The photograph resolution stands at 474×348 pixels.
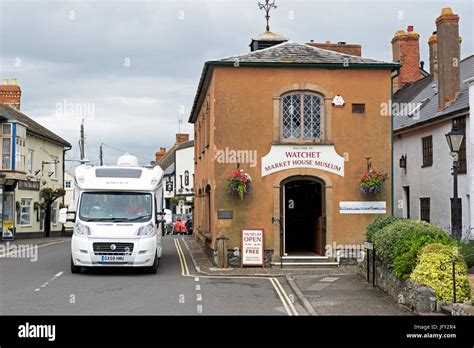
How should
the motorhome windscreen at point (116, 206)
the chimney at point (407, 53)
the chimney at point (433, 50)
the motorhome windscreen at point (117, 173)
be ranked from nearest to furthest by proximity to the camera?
the motorhome windscreen at point (116, 206) < the motorhome windscreen at point (117, 173) < the chimney at point (433, 50) < the chimney at point (407, 53)

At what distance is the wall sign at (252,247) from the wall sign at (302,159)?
1862mm

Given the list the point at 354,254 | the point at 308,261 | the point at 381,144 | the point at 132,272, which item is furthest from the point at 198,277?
the point at 381,144

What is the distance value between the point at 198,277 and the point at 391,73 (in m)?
8.96

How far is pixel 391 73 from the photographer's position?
66.8 feet

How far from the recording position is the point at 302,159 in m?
19.7

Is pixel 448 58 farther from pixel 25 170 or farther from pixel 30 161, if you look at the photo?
pixel 30 161

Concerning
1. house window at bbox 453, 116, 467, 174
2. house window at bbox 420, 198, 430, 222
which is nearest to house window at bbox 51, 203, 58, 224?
house window at bbox 420, 198, 430, 222

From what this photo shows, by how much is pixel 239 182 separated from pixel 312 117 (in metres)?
3.23

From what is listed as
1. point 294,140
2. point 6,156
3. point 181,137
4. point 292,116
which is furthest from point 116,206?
point 181,137

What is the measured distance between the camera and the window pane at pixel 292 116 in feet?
65.4

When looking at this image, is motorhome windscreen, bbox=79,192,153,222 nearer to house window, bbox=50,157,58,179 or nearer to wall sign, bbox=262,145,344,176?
wall sign, bbox=262,145,344,176

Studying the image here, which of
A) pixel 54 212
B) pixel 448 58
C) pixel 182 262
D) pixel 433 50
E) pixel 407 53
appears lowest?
pixel 182 262

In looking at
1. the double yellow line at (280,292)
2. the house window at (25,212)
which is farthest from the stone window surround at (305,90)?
the house window at (25,212)

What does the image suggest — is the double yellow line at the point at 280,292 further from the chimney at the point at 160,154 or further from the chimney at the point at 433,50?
the chimney at the point at 160,154
